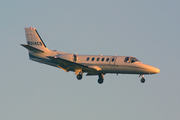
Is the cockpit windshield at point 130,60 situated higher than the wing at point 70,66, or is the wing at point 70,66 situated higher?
the cockpit windshield at point 130,60

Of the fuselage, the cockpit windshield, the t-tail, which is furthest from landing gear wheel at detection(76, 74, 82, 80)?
the t-tail

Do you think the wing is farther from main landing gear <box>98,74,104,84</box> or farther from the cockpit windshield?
the cockpit windshield

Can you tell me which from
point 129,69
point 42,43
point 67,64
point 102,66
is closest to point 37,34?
point 42,43

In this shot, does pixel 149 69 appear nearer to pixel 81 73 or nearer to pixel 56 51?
pixel 81 73

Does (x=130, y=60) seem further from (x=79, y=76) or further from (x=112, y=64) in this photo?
(x=79, y=76)

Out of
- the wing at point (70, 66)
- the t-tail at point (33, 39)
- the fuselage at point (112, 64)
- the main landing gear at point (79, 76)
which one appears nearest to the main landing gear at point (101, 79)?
the wing at point (70, 66)

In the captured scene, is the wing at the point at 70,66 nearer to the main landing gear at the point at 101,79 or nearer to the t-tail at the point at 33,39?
the main landing gear at the point at 101,79

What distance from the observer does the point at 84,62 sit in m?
40.9

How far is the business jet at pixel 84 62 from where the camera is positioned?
38562 mm

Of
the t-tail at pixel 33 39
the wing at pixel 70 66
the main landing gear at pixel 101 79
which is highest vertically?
the t-tail at pixel 33 39

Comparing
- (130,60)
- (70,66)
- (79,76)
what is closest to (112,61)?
(130,60)

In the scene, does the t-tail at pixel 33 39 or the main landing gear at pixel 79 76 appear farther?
the t-tail at pixel 33 39

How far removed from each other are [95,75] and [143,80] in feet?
22.6

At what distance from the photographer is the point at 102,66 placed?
39.6 meters
